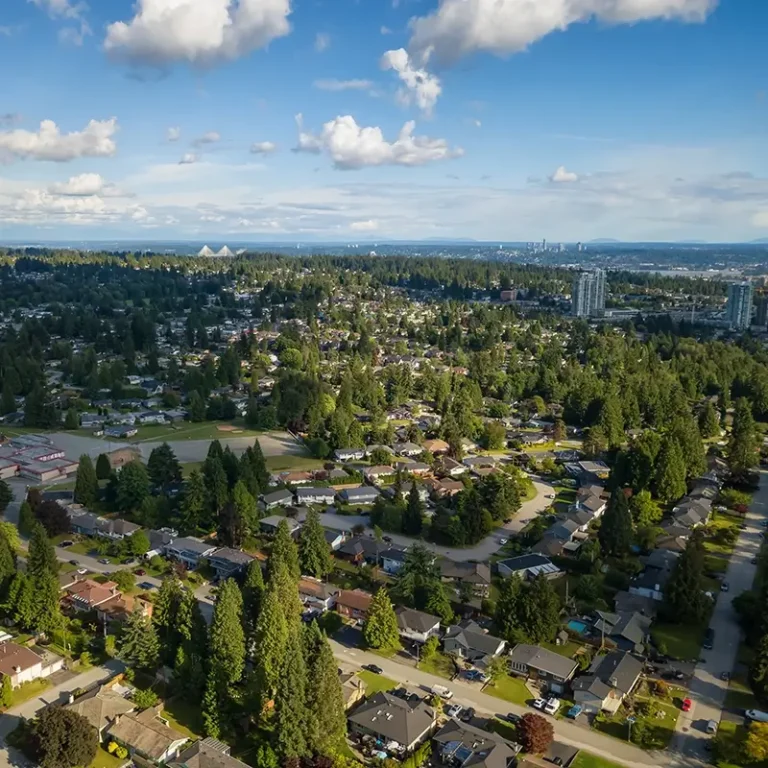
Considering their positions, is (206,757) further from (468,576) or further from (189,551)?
(189,551)

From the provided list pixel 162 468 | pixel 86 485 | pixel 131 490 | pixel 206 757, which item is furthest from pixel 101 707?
pixel 162 468

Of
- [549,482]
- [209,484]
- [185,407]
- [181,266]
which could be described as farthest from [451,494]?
[181,266]

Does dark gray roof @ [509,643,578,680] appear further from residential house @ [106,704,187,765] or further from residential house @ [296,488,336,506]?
residential house @ [296,488,336,506]

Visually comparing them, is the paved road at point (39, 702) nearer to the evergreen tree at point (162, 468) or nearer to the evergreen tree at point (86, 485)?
the evergreen tree at point (86, 485)

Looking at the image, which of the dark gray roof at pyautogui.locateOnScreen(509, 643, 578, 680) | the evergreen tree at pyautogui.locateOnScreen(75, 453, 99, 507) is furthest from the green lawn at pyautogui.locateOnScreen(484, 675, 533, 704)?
the evergreen tree at pyautogui.locateOnScreen(75, 453, 99, 507)

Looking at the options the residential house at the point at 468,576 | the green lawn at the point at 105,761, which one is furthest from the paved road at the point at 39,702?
the residential house at the point at 468,576
